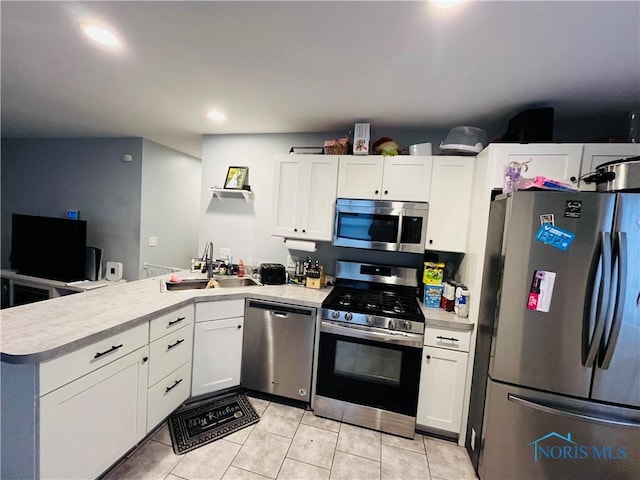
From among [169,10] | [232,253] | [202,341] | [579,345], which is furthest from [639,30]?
[232,253]

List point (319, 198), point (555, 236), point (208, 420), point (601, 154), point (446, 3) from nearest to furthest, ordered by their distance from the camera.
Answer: point (446, 3), point (555, 236), point (601, 154), point (208, 420), point (319, 198)

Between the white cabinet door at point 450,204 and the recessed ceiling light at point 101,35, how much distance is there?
2.23 meters

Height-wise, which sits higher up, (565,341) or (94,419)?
(565,341)

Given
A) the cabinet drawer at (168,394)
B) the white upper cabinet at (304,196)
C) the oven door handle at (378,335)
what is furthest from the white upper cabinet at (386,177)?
the cabinet drawer at (168,394)

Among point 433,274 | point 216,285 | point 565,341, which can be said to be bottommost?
point 216,285

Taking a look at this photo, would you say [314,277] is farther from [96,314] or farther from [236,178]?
[96,314]

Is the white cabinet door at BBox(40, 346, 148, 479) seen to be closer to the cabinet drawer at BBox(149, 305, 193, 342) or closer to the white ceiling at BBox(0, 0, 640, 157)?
the cabinet drawer at BBox(149, 305, 193, 342)

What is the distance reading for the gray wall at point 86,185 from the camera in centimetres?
345

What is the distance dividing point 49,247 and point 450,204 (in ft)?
15.7

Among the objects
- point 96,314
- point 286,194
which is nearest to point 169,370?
point 96,314

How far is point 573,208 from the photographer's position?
139cm

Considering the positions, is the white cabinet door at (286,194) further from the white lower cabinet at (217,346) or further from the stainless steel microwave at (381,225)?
the white lower cabinet at (217,346)

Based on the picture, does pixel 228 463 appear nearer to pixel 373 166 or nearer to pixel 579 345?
pixel 579 345

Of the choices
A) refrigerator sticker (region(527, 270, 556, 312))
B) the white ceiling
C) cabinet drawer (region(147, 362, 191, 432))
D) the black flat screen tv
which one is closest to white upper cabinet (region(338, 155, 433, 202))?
the white ceiling
